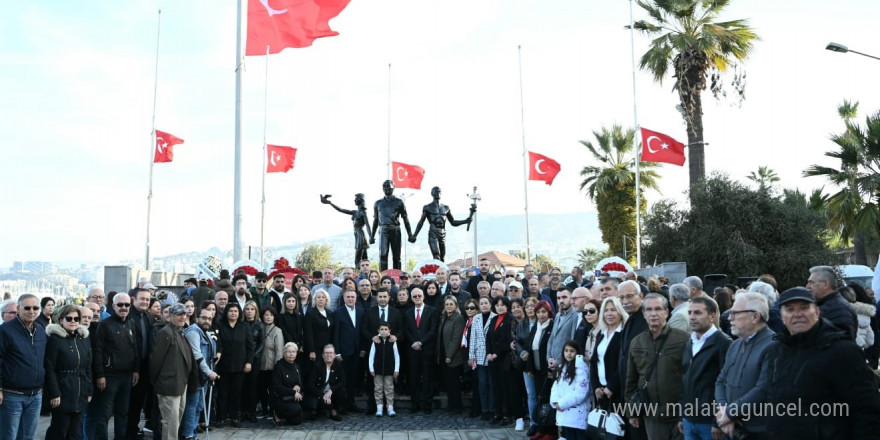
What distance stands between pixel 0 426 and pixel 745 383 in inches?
270

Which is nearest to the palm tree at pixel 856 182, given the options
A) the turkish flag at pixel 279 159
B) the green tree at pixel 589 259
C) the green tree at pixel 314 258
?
the turkish flag at pixel 279 159

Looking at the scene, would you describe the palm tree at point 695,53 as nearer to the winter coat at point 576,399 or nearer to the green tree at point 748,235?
the green tree at point 748,235

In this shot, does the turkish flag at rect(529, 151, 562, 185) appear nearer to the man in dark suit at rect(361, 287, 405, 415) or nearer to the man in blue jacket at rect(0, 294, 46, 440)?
the man in dark suit at rect(361, 287, 405, 415)

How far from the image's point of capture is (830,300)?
234 inches

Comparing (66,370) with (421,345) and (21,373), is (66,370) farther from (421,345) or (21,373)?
(421,345)

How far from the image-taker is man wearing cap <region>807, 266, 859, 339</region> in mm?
5832

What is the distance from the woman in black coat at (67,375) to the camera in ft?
24.5

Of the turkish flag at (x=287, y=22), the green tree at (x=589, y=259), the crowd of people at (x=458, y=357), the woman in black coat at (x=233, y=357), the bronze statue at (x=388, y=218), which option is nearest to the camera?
the crowd of people at (x=458, y=357)

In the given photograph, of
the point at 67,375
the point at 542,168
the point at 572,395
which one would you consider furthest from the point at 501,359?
the point at 542,168

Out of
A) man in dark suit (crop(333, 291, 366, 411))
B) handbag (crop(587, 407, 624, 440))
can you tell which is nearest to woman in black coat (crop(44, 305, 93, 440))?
man in dark suit (crop(333, 291, 366, 411))

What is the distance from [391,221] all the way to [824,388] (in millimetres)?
13383

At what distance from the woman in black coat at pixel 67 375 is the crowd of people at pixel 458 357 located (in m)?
0.02

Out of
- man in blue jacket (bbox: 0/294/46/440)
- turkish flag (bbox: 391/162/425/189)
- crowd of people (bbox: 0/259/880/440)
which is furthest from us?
turkish flag (bbox: 391/162/425/189)

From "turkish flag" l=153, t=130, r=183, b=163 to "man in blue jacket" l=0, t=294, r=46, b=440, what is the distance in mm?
17472
